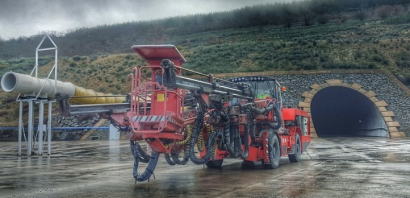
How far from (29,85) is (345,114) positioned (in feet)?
111

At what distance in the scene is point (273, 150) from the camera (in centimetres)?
1492

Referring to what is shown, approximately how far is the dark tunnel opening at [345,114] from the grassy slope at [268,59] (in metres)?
2.82

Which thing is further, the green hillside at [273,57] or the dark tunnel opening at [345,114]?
the green hillside at [273,57]

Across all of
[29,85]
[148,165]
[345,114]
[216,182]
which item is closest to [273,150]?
[216,182]

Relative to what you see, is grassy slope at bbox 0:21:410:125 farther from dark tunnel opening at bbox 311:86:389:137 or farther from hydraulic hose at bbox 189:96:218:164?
hydraulic hose at bbox 189:96:218:164

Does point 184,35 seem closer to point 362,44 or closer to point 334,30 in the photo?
point 334,30

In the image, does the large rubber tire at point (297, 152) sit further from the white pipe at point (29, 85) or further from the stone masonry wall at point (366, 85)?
the stone masonry wall at point (366, 85)

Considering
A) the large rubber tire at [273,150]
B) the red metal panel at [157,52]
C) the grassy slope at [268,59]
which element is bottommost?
the large rubber tire at [273,150]

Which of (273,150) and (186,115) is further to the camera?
(273,150)

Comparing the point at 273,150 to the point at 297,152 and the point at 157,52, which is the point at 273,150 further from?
the point at 157,52

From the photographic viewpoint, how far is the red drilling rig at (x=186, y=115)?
1048 cm

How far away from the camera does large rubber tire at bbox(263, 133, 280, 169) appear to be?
14.6m

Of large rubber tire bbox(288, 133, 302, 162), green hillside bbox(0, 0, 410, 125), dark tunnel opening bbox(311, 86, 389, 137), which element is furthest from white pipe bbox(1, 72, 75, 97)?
dark tunnel opening bbox(311, 86, 389, 137)

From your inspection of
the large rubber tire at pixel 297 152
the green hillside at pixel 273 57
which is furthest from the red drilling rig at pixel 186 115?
the green hillside at pixel 273 57
